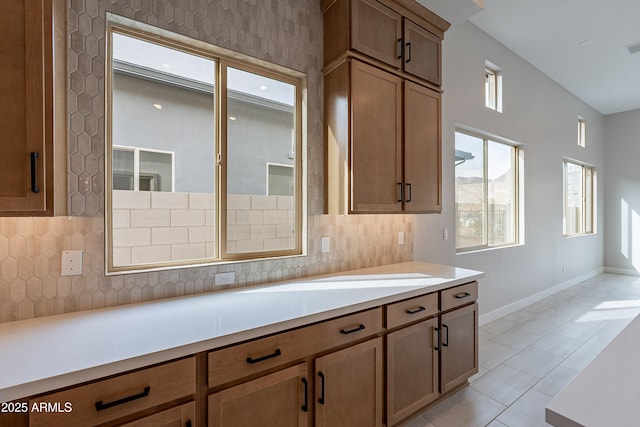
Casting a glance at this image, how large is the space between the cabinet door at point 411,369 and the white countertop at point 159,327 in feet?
0.86

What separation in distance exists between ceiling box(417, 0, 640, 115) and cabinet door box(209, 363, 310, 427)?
9.46 ft

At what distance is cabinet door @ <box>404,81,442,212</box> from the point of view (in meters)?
2.30

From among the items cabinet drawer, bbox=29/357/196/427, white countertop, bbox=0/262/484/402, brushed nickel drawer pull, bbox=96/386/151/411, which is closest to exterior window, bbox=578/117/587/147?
white countertop, bbox=0/262/484/402

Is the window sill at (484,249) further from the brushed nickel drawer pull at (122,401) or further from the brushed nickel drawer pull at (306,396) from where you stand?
the brushed nickel drawer pull at (122,401)

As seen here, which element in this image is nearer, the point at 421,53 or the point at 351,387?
the point at 351,387

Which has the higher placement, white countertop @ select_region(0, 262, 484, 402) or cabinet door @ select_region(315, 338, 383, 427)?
white countertop @ select_region(0, 262, 484, 402)

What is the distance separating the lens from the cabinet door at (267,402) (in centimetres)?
119

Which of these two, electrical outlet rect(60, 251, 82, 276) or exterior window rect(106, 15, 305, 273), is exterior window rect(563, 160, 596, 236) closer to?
exterior window rect(106, 15, 305, 273)

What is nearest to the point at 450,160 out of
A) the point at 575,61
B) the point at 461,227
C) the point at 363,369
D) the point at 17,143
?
the point at 461,227

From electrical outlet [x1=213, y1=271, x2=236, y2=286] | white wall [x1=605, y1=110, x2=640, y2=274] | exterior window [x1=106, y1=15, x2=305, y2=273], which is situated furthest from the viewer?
white wall [x1=605, y1=110, x2=640, y2=274]

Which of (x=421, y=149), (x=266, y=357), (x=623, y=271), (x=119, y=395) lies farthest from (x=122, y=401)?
(x=623, y=271)

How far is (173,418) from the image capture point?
1.08 m

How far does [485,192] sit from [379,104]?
2394 mm

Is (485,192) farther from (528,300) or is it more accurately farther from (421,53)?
(421,53)
